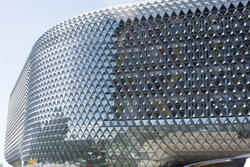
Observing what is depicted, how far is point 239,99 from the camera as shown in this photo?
35938 millimetres

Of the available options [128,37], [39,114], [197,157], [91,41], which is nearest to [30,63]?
[39,114]

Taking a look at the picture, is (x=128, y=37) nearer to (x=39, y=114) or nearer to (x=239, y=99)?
(x=239, y=99)

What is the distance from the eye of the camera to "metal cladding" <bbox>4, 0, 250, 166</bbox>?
36.8 m

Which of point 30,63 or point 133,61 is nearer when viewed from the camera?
point 133,61


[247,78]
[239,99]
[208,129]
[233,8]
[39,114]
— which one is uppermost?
[233,8]

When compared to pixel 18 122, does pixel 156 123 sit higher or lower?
higher

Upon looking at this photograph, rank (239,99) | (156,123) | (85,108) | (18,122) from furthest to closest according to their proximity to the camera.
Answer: (18,122) → (85,108) → (156,123) → (239,99)

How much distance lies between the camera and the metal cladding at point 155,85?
36.8 metres

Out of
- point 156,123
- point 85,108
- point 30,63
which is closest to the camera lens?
point 156,123

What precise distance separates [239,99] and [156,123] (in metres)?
9.76

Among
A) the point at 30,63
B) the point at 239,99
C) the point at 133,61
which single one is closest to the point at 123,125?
the point at 133,61

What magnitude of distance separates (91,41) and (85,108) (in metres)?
9.51

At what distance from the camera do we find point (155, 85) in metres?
39.9

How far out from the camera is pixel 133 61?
137ft
